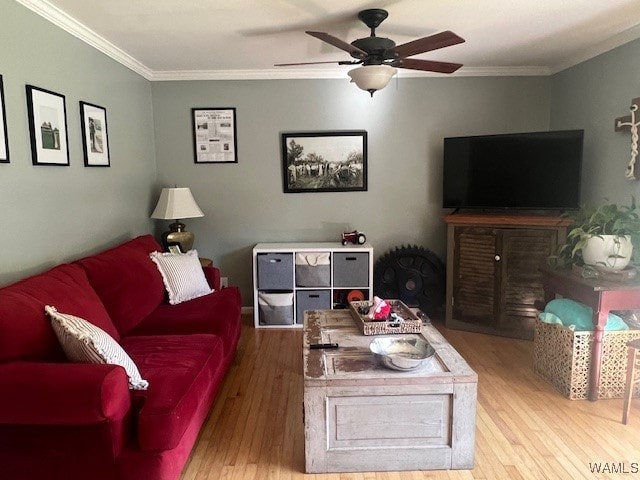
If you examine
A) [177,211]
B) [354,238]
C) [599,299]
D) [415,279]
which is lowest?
[415,279]

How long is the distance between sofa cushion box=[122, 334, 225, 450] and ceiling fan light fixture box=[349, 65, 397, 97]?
1.67 metres

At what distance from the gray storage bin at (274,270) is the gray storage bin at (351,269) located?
0.40 meters

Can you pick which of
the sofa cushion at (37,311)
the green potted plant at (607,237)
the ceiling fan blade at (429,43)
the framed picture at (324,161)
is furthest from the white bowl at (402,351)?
the framed picture at (324,161)

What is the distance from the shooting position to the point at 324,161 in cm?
430

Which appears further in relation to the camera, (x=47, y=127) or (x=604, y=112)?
(x=604, y=112)

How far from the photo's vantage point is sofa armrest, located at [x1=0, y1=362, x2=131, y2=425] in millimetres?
1616

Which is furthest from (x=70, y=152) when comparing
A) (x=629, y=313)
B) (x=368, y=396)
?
(x=629, y=313)

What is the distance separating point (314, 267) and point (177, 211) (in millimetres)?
1253

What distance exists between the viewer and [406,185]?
437 centimetres

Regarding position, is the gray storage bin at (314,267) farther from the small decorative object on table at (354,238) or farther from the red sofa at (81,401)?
the red sofa at (81,401)

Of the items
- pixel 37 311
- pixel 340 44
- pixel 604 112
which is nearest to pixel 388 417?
pixel 37 311

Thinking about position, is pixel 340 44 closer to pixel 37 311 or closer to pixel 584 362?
pixel 37 311

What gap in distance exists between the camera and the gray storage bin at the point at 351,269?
159 inches

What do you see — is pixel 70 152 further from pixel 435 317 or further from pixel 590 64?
pixel 590 64
